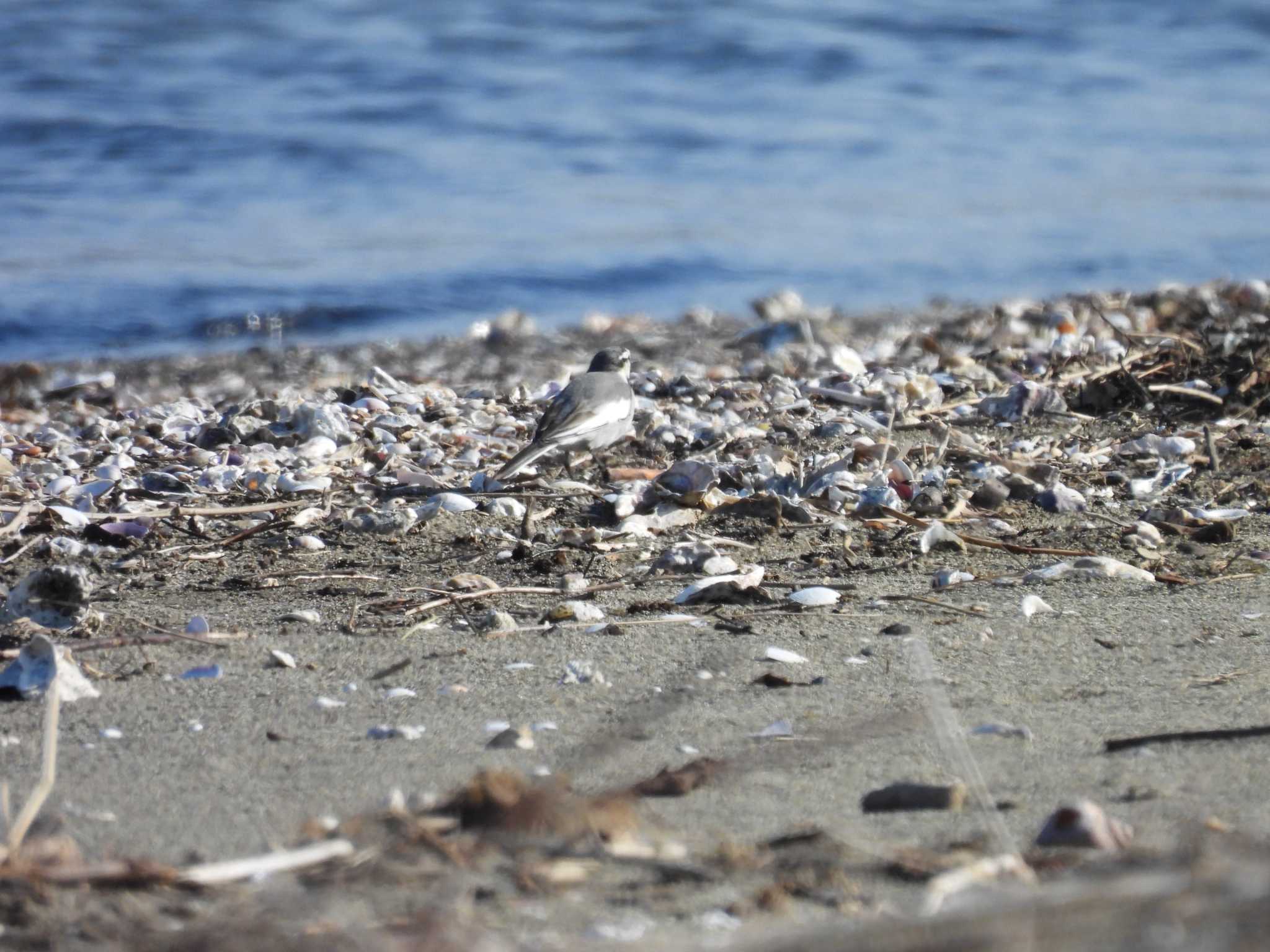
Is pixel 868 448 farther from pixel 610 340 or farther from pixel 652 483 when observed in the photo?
pixel 610 340

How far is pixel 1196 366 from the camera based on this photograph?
18.5ft

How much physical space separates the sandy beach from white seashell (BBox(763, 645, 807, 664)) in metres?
0.02

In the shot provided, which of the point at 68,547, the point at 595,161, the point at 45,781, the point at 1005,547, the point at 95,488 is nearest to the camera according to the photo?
the point at 45,781

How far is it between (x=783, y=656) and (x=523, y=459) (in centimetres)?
171

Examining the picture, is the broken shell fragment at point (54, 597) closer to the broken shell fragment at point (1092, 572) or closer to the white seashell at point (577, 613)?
the white seashell at point (577, 613)

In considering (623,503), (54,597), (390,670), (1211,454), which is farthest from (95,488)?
(1211,454)

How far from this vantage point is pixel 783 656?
10.2 ft

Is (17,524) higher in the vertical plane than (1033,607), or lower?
lower

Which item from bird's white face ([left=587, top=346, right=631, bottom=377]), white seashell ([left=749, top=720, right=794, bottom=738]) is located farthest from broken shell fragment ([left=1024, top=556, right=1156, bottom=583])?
bird's white face ([left=587, top=346, right=631, bottom=377])

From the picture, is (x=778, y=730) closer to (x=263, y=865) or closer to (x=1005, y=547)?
(x=263, y=865)

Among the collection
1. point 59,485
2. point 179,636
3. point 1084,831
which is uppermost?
point 1084,831

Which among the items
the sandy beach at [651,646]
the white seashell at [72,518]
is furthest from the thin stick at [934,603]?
the white seashell at [72,518]

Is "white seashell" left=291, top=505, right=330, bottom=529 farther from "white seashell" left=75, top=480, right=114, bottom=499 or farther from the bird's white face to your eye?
the bird's white face

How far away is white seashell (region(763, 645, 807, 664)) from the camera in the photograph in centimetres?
310
